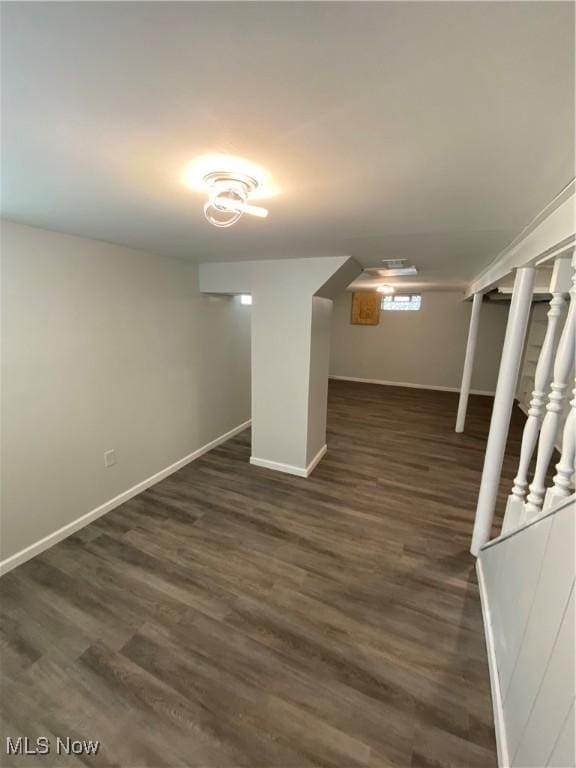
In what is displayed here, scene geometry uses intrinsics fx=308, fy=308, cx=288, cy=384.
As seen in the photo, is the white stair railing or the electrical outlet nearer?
the white stair railing

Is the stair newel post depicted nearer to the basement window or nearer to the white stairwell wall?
the white stairwell wall

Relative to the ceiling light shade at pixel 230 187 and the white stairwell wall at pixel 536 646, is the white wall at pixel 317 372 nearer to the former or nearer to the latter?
the ceiling light shade at pixel 230 187

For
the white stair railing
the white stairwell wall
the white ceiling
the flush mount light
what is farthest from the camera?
the white stair railing

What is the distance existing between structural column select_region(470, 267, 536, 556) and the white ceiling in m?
0.54

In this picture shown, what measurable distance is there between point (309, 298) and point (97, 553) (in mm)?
2551

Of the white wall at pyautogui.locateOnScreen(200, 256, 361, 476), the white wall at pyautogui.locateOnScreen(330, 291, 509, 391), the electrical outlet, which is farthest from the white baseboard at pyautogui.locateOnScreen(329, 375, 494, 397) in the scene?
the electrical outlet

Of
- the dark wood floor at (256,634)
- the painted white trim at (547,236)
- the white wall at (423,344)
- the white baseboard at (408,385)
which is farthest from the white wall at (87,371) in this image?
the white baseboard at (408,385)

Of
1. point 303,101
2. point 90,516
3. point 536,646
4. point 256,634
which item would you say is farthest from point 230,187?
point 90,516

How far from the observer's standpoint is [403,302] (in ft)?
23.1

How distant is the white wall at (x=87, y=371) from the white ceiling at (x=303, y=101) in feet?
2.41

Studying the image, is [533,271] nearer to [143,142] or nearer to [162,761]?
[143,142]

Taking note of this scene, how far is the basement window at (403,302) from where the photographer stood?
22.6 feet

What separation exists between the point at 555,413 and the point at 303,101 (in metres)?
1.67

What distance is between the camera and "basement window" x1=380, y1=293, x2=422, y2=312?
22.6ft
